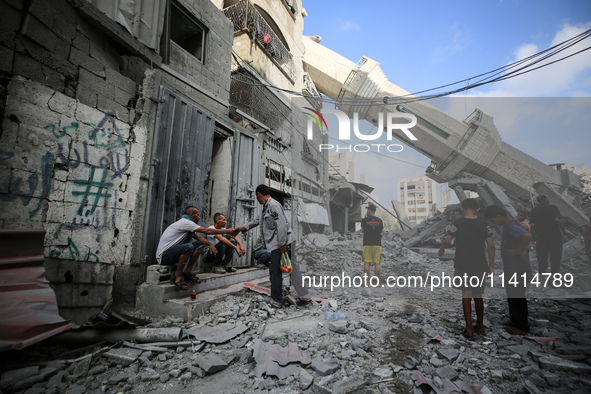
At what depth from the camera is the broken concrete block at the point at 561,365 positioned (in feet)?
6.61

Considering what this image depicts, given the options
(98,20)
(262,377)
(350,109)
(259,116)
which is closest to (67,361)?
(262,377)

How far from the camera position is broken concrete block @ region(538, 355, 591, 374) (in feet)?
6.61

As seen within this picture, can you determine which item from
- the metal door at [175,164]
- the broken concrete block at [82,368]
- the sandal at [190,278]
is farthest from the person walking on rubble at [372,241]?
the broken concrete block at [82,368]

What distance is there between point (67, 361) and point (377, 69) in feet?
71.3

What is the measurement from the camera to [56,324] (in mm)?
2023

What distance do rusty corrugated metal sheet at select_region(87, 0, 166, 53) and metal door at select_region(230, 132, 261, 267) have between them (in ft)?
8.06

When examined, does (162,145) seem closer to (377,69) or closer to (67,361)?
(67,361)

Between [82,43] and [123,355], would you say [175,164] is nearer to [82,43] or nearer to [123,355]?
[82,43]

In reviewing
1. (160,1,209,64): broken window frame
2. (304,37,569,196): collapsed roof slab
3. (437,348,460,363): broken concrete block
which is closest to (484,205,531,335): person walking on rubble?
(437,348,460,363): broken concrete block

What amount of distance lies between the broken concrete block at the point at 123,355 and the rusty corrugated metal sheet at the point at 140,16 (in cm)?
458

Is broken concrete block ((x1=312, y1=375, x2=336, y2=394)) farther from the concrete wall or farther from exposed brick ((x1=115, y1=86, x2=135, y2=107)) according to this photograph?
exposed brick ((x1=115, y1=86, x2=135, y2=107))

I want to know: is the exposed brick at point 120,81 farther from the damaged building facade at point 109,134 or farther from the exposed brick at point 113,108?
the exposed brick at point 113,108

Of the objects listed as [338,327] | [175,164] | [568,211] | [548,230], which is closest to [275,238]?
[338,327]

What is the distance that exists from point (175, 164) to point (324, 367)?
12.8ft
